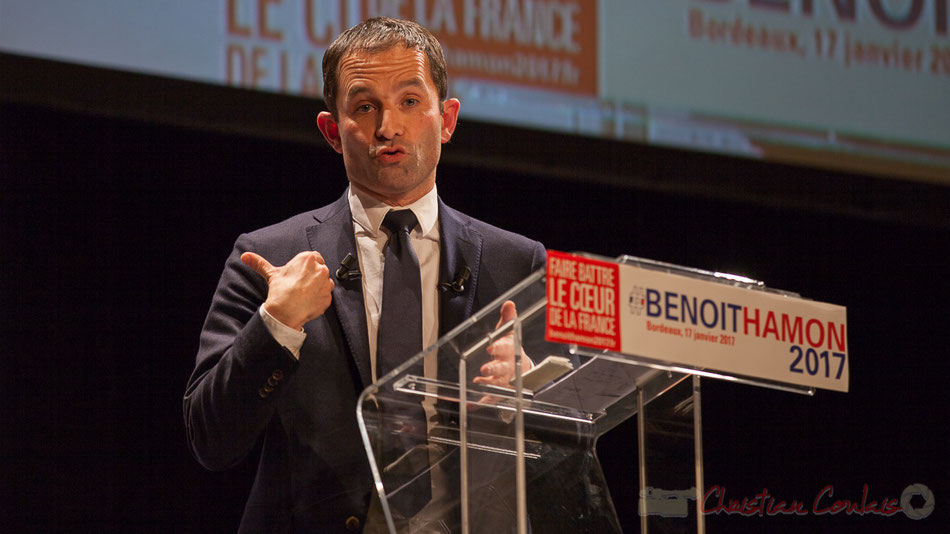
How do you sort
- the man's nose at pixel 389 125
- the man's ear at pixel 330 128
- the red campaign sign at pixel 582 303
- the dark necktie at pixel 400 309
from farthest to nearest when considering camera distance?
the man's ear at pixel 330 128, the man's nose at pixel 389 125, the dark necktie at pixel 400 309, the red campaign sign at pixel 582 303

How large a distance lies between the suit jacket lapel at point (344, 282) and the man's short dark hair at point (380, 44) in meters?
0.21

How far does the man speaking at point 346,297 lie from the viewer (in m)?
1.79

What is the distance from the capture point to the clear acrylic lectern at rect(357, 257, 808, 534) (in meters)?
1.54

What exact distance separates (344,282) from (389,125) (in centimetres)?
30

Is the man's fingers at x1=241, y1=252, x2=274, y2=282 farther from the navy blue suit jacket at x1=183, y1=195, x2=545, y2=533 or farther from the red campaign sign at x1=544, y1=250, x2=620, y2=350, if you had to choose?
the red campaign sign at x1=544, y1=250, x2=620, y2=350

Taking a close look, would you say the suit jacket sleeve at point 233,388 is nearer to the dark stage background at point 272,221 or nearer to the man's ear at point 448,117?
the man's ear at point 448,117

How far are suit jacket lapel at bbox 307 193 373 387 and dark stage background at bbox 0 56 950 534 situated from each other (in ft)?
4.44

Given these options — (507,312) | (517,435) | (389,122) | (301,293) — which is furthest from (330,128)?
(517,435)

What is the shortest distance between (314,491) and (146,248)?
238 centimetres

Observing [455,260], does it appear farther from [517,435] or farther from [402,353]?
[517,435]

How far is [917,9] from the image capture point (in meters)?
4.76

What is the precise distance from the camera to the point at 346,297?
1956 millimetres

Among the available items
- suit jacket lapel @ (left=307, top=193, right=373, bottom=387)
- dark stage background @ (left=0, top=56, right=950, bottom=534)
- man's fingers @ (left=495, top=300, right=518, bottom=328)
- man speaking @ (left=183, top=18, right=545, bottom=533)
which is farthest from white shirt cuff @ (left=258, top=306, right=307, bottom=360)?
dark stage background @ (left=0, top=56, right=950, bottom=534)

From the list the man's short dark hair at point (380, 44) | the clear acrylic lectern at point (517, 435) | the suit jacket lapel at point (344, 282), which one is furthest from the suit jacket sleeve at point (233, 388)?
the man's short dark hair at point (380, 44)
